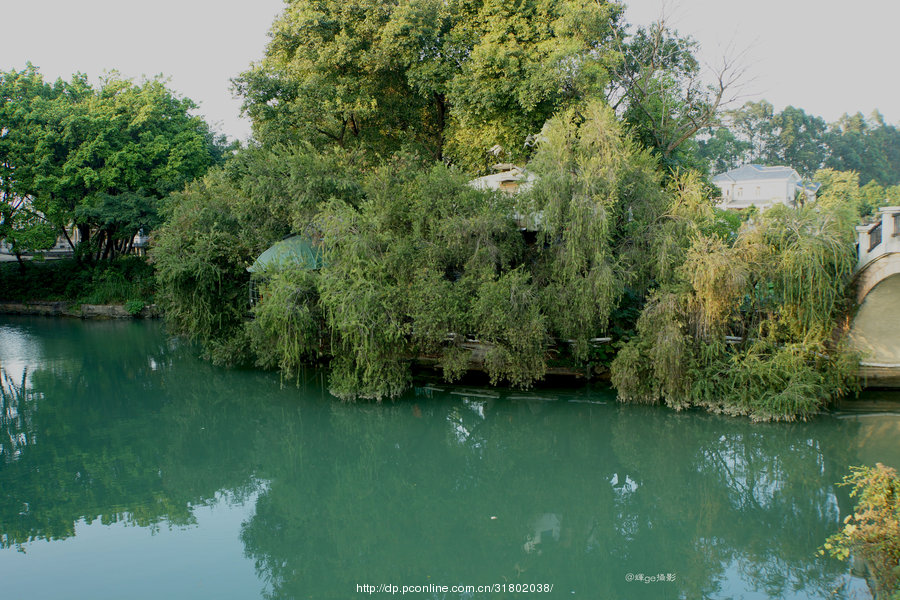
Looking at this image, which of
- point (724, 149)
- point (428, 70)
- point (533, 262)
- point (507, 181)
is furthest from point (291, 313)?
point (724, 149)

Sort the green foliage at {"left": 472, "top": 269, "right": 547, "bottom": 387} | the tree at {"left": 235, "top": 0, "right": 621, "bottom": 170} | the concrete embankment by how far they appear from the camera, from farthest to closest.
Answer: the concrete embankment
the tree at {"left": 235, "top": 0, "right": 621, "bottom": 170}
the green foliage at {"left": 472, "top": 269, "right": 547, "bottom": 387}

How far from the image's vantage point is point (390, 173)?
14984 mm

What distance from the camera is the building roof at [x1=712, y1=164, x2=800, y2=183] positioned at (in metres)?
43.2

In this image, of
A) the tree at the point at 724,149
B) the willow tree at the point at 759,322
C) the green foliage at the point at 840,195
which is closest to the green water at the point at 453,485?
the willow tree at the point at 759,322

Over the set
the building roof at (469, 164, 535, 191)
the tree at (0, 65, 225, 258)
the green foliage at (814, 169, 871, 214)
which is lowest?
the green foliage at (814, 169, 871, 214)

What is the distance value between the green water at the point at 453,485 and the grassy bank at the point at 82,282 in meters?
13.5

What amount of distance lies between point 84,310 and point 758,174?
137 ft

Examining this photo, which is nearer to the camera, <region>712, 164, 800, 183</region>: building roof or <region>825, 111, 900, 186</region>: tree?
<region>712, 164, 800, 183</region>: building roof

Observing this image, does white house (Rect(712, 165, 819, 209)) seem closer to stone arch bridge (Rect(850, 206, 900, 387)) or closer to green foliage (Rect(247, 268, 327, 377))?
stone arch bridge (Rect(850, 206, 900, 387))

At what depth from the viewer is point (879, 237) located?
11547 millimetres

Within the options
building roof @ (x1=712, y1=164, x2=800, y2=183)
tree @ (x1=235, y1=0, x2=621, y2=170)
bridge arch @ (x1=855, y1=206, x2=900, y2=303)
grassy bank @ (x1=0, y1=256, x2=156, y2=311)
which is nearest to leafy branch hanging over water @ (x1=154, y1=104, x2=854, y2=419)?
bridge arch @ (x1=855, y1=206, x2=900, y2=303)

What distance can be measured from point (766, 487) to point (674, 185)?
21.5ft

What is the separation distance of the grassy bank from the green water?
44.3ft

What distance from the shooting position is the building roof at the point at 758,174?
43.2 meters
